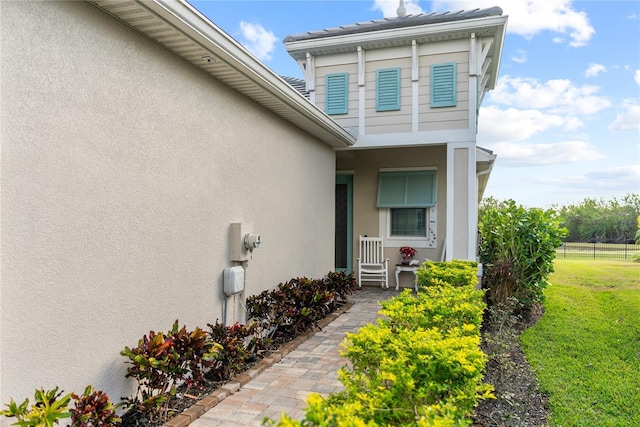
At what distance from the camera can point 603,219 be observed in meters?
34.0

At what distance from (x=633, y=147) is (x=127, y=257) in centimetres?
1460

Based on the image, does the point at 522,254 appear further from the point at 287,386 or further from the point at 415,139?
the point at 287,386

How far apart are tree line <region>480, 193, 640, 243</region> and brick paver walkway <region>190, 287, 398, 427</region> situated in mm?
27032

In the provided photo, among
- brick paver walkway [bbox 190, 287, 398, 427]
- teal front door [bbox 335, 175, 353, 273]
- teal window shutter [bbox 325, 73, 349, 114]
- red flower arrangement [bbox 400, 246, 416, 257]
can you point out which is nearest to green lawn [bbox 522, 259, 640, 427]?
brick paver walkway [bbox 190, 287, 398, 427]

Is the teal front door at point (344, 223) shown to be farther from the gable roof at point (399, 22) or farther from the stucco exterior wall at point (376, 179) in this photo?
the gable roof at point (399, 22)

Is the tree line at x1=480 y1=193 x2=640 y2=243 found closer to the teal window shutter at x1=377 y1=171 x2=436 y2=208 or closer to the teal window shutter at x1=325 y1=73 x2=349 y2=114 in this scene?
the teal window shutter at x1=377 y1=171 x2=436 y2=208

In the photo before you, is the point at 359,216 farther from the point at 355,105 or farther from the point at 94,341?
the point at 94,341

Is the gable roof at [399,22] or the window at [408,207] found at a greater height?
the gable roof at [399,22]

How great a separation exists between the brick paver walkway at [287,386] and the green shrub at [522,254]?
258 centimetres

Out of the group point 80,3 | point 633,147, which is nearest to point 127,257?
point 80,3

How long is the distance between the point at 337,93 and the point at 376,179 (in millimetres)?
2331

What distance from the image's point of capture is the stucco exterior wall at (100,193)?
98.4 inches

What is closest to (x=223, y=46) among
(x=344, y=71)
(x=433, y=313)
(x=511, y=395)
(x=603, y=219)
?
(x=433, y=313)

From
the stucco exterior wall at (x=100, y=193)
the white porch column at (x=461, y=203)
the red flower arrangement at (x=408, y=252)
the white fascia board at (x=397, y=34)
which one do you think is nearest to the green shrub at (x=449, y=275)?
the white porch column at (x=461, y=203)
